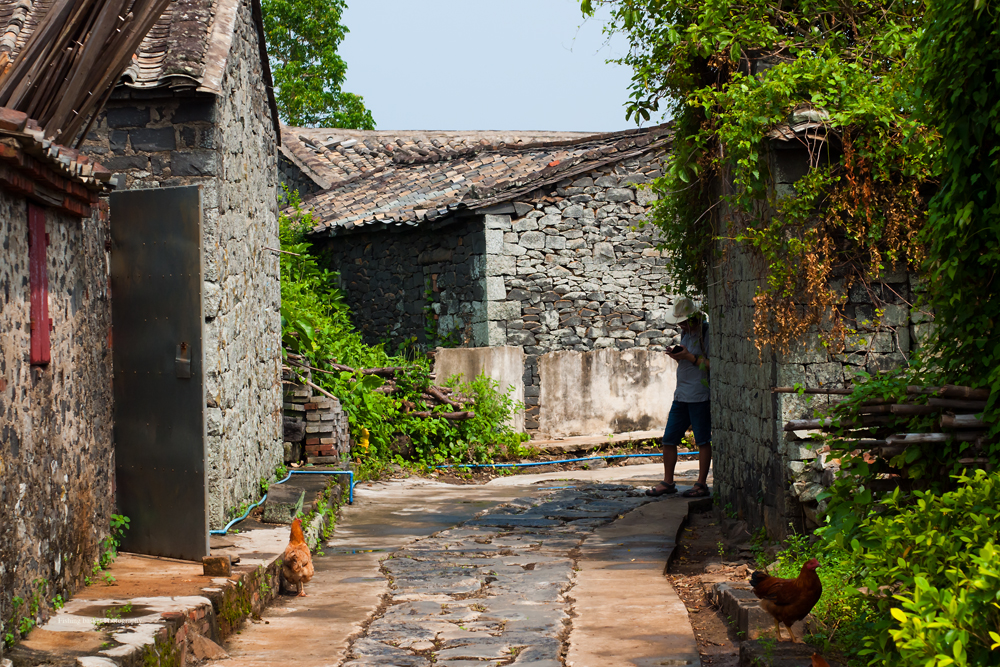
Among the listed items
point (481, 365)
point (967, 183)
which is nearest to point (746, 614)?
point (967, 183)

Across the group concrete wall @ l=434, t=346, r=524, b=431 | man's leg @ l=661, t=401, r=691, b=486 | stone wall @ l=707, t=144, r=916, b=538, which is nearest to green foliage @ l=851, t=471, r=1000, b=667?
stone wall @ l=707, t=144, r=916, b=538

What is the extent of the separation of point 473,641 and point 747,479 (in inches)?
122

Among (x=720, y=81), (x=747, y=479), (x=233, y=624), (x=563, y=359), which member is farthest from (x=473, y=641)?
(x=563, y=359)

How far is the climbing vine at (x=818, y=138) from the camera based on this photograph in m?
6.07

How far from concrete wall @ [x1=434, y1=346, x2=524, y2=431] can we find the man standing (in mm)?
3889

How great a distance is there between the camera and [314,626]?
17.9 feet

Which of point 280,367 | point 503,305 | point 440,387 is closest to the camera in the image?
point 280,367

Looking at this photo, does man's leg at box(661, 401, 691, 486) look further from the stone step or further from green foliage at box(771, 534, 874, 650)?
the stone step

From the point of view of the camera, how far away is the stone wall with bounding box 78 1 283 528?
663 centimetres

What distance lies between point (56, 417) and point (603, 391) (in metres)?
9.89

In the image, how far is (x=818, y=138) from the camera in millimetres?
6188

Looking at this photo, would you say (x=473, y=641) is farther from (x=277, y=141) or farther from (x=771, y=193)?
(x=277, y=141)

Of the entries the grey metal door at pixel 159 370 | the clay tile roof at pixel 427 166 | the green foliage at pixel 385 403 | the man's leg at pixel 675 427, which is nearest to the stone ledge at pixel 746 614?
the grey metal door at pixel 159 370

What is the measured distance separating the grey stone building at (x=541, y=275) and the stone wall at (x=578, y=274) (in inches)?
0.7
